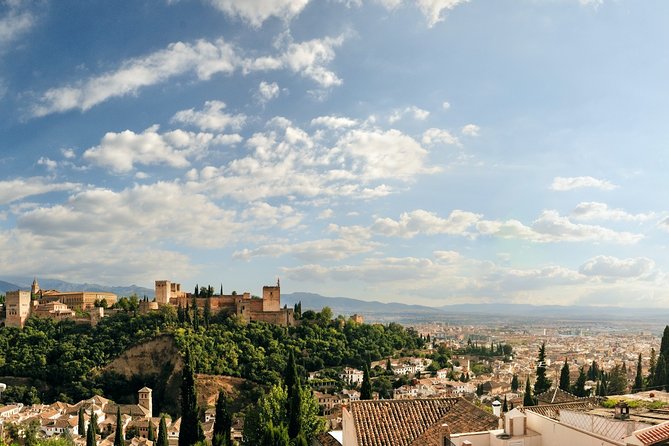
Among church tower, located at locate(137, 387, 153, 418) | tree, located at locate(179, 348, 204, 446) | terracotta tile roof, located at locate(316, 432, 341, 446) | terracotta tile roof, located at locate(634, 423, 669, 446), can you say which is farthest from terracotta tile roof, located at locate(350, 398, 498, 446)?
church tower, located at locate(137, 387, 153, 418)

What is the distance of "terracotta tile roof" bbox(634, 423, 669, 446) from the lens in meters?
7.13

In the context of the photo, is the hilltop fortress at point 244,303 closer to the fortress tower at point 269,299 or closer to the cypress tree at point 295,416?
the fortress tower at point 269,299

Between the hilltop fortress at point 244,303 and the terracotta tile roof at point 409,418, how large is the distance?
2504 inches

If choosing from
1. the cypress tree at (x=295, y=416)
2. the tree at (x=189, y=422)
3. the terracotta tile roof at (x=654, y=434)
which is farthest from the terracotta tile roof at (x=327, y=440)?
the terracotta tile roof at (x=654, y=434)

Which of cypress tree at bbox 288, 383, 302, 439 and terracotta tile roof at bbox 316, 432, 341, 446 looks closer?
terracotta tile roof at bbox 316, 432, 341, 446

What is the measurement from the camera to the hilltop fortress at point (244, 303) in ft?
253

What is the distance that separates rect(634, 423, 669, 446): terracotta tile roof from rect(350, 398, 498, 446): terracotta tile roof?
5440mm

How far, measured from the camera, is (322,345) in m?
73.6

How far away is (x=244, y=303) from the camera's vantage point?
256 ft

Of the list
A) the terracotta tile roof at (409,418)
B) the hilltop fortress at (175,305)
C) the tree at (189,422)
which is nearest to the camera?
the terracotta tile roof at (409,418)

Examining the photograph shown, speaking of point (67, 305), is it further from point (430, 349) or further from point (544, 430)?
point (544, 430)

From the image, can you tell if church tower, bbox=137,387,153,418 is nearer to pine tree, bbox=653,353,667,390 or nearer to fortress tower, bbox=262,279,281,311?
fortress tower, bbox=262,279,281,311

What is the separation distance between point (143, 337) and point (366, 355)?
28.3 meters

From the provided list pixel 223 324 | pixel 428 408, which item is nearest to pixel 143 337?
pixel 223 324
